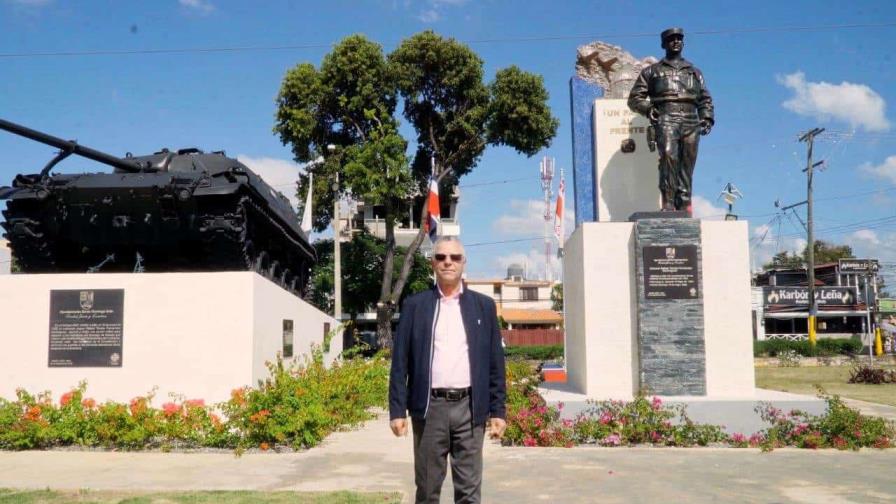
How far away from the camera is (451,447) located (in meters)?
4.15

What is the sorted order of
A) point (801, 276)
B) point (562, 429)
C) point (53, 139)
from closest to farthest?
point (562, 429) < point (53, 139) < point (801, 276)

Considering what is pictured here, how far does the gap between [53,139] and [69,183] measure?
88 centimetres

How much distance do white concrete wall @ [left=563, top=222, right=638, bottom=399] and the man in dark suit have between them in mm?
8045

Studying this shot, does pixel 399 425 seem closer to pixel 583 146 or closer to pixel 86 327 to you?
pixel 86 327

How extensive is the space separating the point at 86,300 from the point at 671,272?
26.2 feet

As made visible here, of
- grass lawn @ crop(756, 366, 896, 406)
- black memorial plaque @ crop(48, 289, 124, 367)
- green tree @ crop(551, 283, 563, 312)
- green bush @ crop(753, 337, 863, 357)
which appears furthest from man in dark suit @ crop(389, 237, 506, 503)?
green tree @ crop(551, 283, 563, 312)

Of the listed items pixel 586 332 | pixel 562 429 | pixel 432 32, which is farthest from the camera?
pixel 432 32

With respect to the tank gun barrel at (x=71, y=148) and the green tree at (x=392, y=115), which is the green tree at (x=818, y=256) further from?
the tank gun barrel at (x=71, y=148)

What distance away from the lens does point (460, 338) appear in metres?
4.16

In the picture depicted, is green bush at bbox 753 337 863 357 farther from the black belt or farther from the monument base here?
the black belt

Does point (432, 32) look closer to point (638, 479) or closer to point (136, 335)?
point (136, 335)

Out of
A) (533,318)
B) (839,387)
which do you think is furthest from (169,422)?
(533,318)

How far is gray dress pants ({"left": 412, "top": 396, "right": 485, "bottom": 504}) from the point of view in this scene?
4.08m

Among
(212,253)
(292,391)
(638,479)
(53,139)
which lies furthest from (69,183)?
(638,479)
